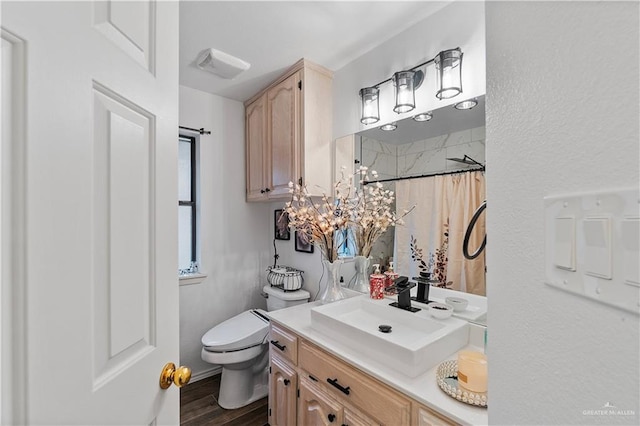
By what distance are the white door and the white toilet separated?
4.19ft

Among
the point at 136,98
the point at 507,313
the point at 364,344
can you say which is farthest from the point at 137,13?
the point at 364,344

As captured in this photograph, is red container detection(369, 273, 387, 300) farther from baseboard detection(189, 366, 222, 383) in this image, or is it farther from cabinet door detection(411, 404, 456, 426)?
baseboard detection(189, 366, 222, 383)

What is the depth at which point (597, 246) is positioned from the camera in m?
0.33

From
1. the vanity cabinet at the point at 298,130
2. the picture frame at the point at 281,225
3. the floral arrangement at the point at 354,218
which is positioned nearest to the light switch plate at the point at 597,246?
the floral arrangement at the point at 354,218

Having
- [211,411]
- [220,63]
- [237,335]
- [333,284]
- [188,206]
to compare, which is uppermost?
[220,63]

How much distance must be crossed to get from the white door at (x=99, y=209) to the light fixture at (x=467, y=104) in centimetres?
126

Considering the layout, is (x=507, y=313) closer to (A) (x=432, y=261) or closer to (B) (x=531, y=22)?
(B) (x=531, y=22)

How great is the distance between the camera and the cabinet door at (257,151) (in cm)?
238

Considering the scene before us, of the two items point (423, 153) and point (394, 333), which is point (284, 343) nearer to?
point (394, 333)

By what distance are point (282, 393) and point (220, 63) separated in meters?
2.03

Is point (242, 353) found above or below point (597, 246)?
below

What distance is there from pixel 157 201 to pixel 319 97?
5.29 feet

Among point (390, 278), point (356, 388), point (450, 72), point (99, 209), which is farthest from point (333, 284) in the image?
point (99, 209)

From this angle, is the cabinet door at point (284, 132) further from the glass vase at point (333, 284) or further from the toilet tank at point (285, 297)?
the toilet tank at point (285, 297)
